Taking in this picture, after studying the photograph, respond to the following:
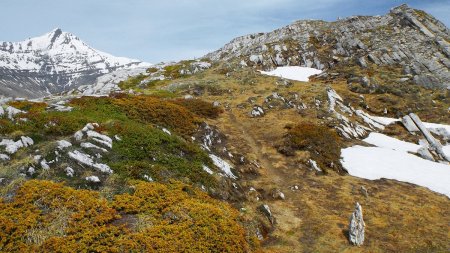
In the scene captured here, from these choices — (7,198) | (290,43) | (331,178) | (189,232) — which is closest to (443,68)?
(290,43)

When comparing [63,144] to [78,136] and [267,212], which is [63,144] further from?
[267,212]

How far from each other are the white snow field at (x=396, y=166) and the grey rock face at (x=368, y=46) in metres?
36.2

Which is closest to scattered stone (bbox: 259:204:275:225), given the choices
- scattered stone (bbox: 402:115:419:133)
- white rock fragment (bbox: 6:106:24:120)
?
white rock fragment (bbox: 6:106:24:120)

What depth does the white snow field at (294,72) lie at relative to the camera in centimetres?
7779

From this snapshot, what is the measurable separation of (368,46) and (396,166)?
62.5 metres

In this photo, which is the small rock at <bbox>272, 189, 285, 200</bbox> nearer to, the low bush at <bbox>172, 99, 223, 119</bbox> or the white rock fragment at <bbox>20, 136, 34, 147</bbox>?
the white rock fragment at <bbox>20, 136, 34, 147</bbox>

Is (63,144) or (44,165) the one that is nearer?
(44,165)

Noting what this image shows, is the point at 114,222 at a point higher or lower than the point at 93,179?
lower

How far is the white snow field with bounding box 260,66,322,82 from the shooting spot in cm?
7779

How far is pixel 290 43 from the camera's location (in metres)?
95.1

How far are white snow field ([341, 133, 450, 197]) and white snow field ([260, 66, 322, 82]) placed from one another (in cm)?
4289

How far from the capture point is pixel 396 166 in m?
32.0

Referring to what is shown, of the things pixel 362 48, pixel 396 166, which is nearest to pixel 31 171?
pixel 396 166

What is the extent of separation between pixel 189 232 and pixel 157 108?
19.8 meters
